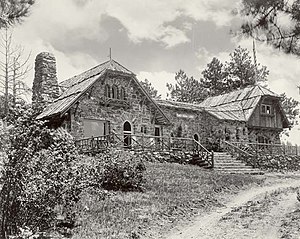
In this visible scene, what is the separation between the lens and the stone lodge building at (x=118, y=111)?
22844mm

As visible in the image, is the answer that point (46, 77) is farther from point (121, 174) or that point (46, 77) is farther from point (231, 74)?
point (231, 74)

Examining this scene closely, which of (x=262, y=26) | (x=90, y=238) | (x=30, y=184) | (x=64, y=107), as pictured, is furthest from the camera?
(x=64, y=107)

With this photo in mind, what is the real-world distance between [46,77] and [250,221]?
18231 mm

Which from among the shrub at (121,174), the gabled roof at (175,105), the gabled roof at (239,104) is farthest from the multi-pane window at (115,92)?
the shrub at (121,174)

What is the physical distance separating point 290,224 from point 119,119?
16259mm

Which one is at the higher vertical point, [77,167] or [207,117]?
[207,117]

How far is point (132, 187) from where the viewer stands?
1405 centimetres

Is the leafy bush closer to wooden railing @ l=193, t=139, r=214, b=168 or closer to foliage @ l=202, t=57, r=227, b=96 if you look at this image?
wooden railing @ l=193, t=139, r=214, b=168

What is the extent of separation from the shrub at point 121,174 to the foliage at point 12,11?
6.08m

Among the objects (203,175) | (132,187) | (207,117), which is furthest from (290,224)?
(207,117)

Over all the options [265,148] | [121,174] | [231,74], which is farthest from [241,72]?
[121,174]

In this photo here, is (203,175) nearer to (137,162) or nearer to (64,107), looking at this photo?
(137,162)

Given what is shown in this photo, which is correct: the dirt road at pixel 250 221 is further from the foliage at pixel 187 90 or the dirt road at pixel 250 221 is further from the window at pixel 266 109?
the foliage at pixel 187 90

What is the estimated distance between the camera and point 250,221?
10234 mm
